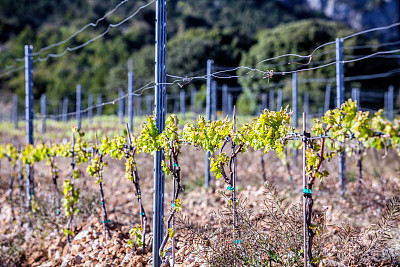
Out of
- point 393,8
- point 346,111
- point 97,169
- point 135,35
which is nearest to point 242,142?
point 346,111

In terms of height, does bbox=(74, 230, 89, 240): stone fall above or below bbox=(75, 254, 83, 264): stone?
above

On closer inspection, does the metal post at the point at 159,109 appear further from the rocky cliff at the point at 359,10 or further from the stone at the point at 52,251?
the rocky cliff at the point at 359,10

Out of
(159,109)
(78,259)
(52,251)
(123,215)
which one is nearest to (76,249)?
(78,259)

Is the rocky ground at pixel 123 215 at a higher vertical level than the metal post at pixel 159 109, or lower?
lower

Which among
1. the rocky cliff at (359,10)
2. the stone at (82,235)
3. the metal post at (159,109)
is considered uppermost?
the rocky cliff at (359,10)

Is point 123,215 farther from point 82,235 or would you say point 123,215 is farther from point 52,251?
point 52,251

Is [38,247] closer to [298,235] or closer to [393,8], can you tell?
[298,235]

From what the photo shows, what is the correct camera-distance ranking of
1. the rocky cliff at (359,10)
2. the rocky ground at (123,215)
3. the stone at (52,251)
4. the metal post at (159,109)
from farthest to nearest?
1. the rocky cliff at (359,10)
2. the stone at (52,251)
3. the rocky ground at (123,215)
4. the metal post at (159,109)

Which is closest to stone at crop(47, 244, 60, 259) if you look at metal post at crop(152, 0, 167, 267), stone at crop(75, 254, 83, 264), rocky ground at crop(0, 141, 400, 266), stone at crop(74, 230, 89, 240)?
rocky ground at crop(0, 141, 400, 266)

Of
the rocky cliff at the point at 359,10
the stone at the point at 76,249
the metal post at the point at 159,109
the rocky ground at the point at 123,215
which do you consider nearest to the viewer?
the metal post at the point at 159,109

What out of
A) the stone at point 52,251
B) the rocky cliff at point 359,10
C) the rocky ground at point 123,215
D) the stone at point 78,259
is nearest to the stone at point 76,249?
the rocky ground at point 123,215

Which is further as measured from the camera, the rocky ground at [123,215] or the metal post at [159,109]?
the rocky ground at [123,215]

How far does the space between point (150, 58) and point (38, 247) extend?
23.0 m

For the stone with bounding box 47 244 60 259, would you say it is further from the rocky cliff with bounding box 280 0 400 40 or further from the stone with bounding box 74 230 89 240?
the rocky cliff with bounding box 280 0 400 40
